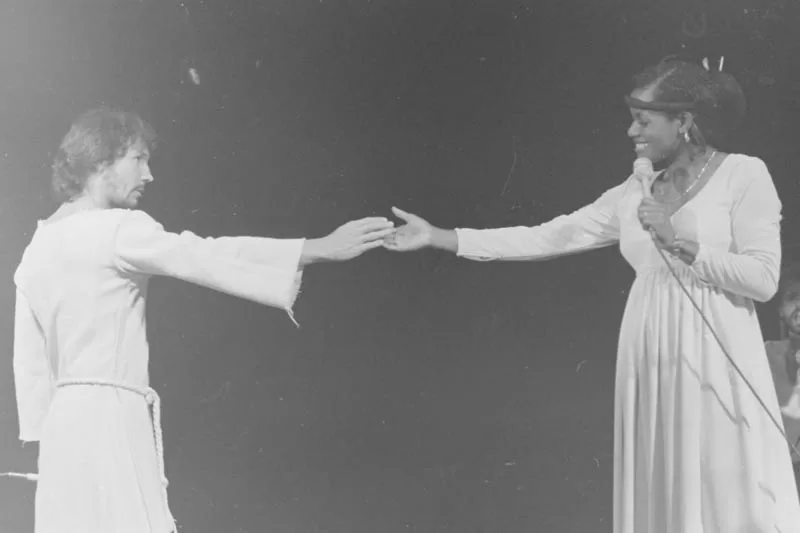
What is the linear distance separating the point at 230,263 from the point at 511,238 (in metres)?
0.84

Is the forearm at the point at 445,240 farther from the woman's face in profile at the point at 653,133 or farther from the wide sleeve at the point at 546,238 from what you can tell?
the woman's face in profile at the point at 653,133

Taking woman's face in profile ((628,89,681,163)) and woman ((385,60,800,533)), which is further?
woman's face in profile ((628,89,681,163))

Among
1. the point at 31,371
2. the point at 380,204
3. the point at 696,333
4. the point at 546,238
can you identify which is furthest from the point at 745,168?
the point at 31,371

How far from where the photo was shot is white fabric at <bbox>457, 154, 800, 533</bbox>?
272 cm

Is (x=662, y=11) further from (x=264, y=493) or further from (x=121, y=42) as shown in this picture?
(x=264, y=493)

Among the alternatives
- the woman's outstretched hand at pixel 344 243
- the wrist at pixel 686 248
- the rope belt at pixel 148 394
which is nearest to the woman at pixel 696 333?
the wrist at pixel 686 248

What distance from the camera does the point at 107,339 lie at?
256 cm

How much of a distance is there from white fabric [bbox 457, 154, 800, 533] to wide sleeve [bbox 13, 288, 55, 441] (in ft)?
4.73

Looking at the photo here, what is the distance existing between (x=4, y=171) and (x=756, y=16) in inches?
84.8

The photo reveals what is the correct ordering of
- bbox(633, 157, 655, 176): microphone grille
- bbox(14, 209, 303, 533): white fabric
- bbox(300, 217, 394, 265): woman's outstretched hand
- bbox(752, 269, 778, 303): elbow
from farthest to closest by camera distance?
bbox(633, 157, 655, 176): microphone grille
bbox(752, 269, 778, 303): elbow
bbox(300, 217, 394, 265): woman's outstretched hand
bbox(14, 209, 303, 533): white fabric

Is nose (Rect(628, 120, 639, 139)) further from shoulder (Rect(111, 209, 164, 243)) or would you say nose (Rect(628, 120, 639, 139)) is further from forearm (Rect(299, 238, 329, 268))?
shoulder (Rect(111, 209, 164, 243))

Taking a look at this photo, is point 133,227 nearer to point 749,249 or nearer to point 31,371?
point 31,371

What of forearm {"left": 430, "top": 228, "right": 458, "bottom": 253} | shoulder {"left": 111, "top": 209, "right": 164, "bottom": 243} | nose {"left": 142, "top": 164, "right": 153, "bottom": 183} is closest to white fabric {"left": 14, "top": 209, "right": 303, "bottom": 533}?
shoulder {"left": 111, "top": 209, "right": 164, "bottom": 243}

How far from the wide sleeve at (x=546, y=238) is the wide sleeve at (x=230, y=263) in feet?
2.00
